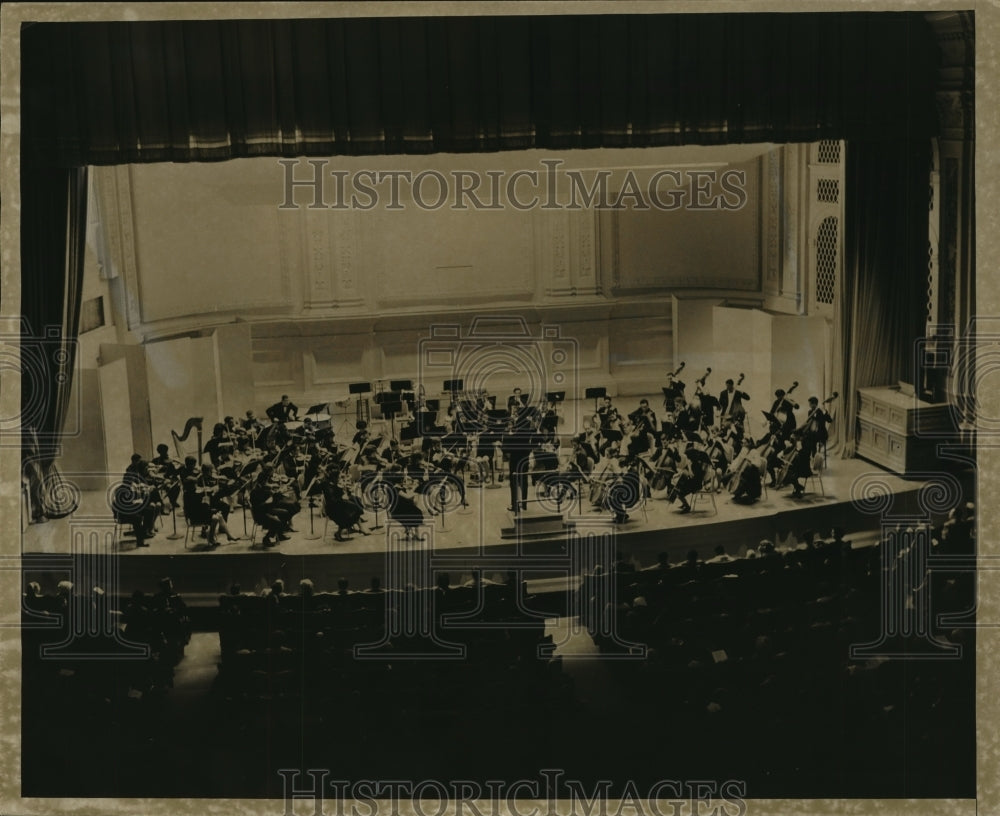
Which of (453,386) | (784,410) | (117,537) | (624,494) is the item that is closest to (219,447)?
(117,537)

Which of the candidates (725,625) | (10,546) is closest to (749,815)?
(725,625)

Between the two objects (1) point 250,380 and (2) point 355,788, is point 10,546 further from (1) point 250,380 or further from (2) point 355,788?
(2) point 355,788

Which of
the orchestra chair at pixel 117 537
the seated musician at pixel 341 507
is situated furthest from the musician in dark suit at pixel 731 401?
the orchestra chair at pixel 117 537

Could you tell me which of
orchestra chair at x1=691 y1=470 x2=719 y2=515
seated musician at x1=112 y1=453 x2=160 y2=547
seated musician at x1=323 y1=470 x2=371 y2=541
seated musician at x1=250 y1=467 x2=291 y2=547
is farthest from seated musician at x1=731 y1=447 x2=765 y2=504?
seated musician at x1=112 y1=453 x2=160 y2=547

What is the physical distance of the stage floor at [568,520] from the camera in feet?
27.1

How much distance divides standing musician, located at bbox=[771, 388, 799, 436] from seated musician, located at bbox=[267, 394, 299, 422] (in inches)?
124

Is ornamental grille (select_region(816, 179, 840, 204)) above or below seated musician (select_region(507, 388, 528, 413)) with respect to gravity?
above

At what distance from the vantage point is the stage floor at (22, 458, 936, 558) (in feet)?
27.1

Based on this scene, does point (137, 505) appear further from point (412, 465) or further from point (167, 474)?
point (412, 465)

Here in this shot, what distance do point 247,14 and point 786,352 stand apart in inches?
162

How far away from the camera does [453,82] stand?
810cm

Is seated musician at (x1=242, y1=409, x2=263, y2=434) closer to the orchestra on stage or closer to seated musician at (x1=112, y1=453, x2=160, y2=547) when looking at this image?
the orchestra on stage

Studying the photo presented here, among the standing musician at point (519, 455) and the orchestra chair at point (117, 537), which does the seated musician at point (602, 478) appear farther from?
the orchestra chair at point (117, 537)

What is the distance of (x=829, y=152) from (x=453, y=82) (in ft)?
8.18
